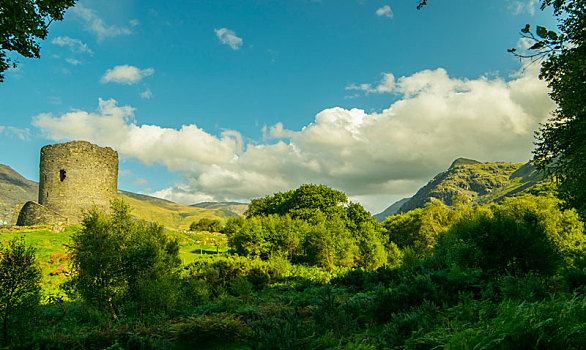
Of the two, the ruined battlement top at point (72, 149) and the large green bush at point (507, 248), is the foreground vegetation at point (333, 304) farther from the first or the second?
the ruined battlement top at point (72, 149)

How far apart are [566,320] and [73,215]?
36.3m

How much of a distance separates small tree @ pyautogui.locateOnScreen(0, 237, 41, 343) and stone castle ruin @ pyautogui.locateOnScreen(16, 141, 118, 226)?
76.0 feet

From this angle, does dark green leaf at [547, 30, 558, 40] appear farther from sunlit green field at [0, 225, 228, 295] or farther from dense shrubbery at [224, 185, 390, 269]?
dense shrubbery at [224, 185, 390, 269]

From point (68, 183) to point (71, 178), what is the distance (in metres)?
0.56

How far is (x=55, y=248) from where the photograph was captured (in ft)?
77.9

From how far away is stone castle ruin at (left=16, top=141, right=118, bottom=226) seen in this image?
29.7m

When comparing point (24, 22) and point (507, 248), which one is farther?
point (507, 248)

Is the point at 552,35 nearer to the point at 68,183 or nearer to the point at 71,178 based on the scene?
the point at 71,178

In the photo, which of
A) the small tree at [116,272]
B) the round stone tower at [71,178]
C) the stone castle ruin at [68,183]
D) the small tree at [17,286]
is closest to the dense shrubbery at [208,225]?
the stone castle ruin at [68,183]

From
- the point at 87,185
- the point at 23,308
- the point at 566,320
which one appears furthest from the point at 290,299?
the point at 87,185

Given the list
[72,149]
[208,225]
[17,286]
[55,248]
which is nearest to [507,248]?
[17,286]

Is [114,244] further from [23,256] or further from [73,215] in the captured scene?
[73,215]

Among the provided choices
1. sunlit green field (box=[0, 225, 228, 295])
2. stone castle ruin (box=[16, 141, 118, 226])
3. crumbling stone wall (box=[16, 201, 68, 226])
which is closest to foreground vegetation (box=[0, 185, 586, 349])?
sunlit green field (box=[0, 225, 228, 295])

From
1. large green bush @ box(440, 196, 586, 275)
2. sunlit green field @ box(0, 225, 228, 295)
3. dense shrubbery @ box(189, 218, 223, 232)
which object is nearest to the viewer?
large green bush @ box(440, 196, 586, 275)
